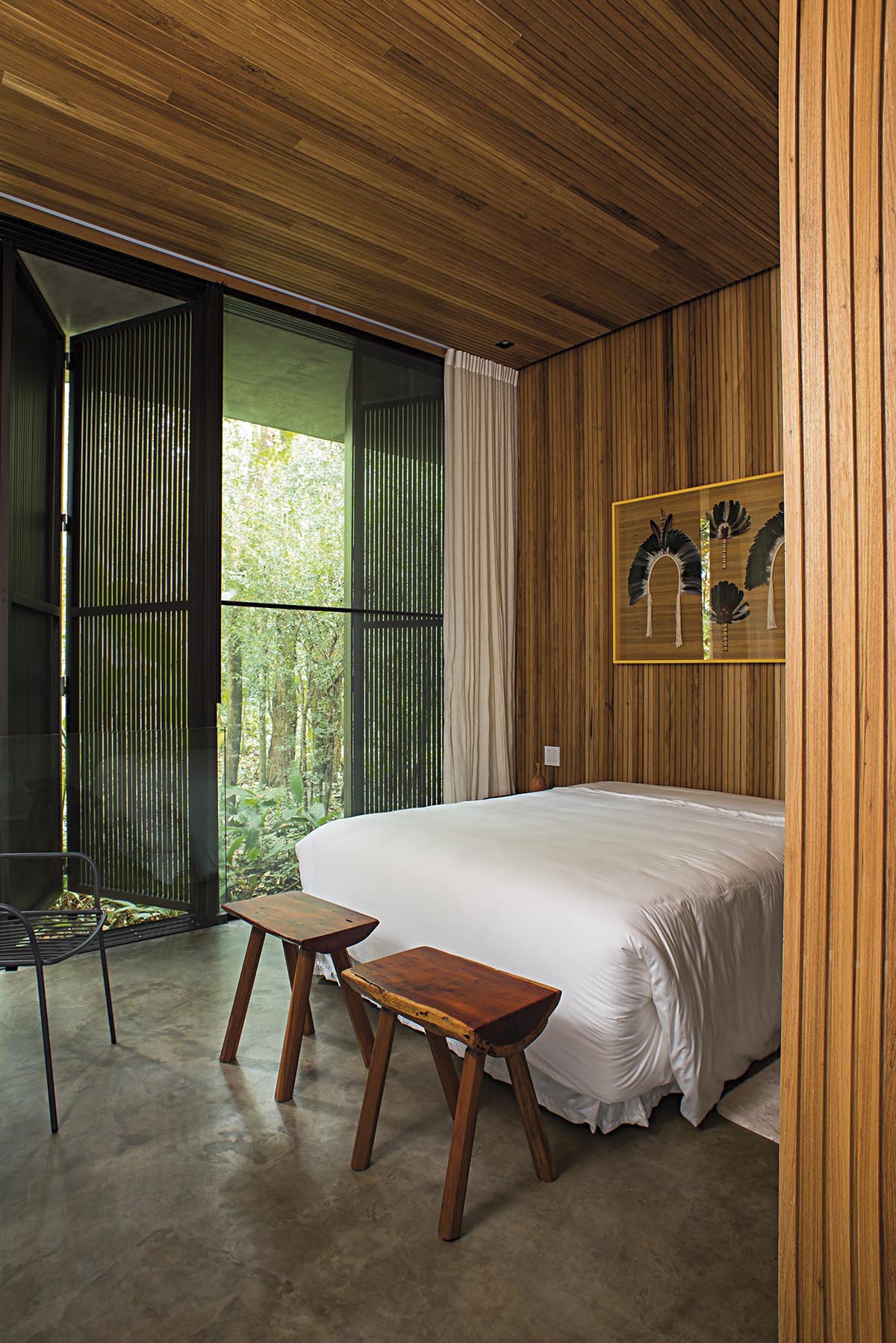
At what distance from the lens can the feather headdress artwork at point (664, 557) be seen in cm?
404

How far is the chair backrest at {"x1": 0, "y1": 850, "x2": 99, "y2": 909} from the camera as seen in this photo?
319cm

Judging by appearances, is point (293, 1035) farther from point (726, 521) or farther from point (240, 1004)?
point (726, 521)

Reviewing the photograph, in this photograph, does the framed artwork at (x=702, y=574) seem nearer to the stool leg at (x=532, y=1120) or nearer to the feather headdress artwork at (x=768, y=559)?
the feather headdress artwork at (x=768, y=559)

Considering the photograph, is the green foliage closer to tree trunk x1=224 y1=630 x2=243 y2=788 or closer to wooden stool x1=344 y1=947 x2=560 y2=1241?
tree trunk x1=224 y1=630 x2=243 y2=788

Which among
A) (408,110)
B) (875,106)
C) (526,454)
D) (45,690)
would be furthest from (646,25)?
(45,690)

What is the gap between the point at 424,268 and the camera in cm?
378

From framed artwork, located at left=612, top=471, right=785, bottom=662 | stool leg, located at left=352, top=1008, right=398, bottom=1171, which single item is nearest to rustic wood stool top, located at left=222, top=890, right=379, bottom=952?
stool leg, located at left=352, top=1008, right=398, bottom=1171

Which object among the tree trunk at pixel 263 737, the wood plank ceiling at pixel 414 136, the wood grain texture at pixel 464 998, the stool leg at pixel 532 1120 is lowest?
the stool leg at pixel 532 1120

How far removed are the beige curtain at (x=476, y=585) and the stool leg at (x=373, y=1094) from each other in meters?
2.71

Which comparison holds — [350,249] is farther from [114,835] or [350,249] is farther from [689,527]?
[114,835]

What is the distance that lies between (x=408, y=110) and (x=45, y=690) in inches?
102

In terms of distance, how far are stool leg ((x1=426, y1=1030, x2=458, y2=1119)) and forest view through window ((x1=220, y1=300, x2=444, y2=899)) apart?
216cm

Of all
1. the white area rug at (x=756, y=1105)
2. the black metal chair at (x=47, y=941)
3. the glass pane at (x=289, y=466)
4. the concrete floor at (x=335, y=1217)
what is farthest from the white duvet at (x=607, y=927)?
the glass pane at (x=289, y=466)

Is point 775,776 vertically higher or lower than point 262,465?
lower
